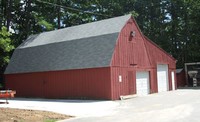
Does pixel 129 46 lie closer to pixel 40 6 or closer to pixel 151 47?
pixel 151 47

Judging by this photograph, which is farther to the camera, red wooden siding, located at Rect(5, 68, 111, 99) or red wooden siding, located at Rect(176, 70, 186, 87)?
red wooden siding, located at Rect(176, 70, 186, 87)

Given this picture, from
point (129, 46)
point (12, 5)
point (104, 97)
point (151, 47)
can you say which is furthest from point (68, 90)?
point (12, 5)

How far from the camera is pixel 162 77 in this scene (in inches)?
1340

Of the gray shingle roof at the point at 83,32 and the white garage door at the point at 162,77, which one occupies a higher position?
the gray shingle roof at the point at 83,32

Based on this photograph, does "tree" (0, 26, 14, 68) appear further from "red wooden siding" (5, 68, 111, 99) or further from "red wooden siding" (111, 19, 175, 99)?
"red wooden siding" (111, 19, 175, 99)

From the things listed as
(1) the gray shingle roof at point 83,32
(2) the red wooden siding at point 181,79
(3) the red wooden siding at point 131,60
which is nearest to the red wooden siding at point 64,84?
(3) the red wooden siding at point 131,60

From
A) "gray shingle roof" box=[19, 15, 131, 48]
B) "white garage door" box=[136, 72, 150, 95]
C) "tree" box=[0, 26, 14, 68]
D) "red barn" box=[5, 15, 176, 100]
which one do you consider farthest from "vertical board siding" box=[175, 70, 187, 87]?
"tree" box=[0, 26, 14, 68]

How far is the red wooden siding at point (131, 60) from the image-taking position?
2650cm

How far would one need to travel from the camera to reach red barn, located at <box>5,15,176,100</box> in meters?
26.7

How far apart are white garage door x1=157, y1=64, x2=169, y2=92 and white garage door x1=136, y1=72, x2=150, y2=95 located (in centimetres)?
275

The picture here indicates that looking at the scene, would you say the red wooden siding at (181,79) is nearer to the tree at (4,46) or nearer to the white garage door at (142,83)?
the white garage door at (142,83)

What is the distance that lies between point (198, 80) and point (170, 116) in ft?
97.5

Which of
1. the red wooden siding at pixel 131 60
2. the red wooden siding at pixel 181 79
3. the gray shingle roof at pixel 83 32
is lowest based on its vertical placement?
the red wooden siding at pixel 181 79

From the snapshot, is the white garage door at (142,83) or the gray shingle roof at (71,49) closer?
the gray shingle roof at (71,49)
